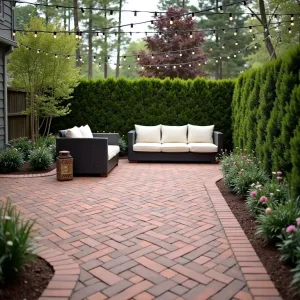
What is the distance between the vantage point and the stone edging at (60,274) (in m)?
2.09

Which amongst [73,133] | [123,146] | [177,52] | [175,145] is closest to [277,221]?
[73,133]

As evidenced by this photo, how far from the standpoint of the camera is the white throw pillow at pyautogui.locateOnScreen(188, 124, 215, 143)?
8602mm

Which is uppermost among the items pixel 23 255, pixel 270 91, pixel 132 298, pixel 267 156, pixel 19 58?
pixel 19 58

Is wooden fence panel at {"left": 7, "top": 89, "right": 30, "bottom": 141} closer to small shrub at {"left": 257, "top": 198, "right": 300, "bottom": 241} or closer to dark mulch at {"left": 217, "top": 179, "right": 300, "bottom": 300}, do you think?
dark mulch at {"left": 217, "top": 179, "right": 300, "bottom": 300}

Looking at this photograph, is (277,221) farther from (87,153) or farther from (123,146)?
(123,146)

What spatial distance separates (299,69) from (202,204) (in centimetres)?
196

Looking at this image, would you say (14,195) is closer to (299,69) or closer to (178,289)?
(178,289)

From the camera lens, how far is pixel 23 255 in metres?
2.17

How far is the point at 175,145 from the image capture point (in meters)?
8.28

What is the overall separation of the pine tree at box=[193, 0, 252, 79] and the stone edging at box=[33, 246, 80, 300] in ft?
56.6

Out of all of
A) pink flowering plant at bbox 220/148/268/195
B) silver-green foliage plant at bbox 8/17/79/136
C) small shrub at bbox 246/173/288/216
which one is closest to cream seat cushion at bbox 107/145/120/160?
pink flowering plant at bbox 220/148/268/195

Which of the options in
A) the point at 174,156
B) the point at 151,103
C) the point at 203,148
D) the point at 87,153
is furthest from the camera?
the point at 151,103

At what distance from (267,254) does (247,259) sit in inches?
8.1

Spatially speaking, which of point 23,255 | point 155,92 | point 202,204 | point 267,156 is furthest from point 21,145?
point 23,255
